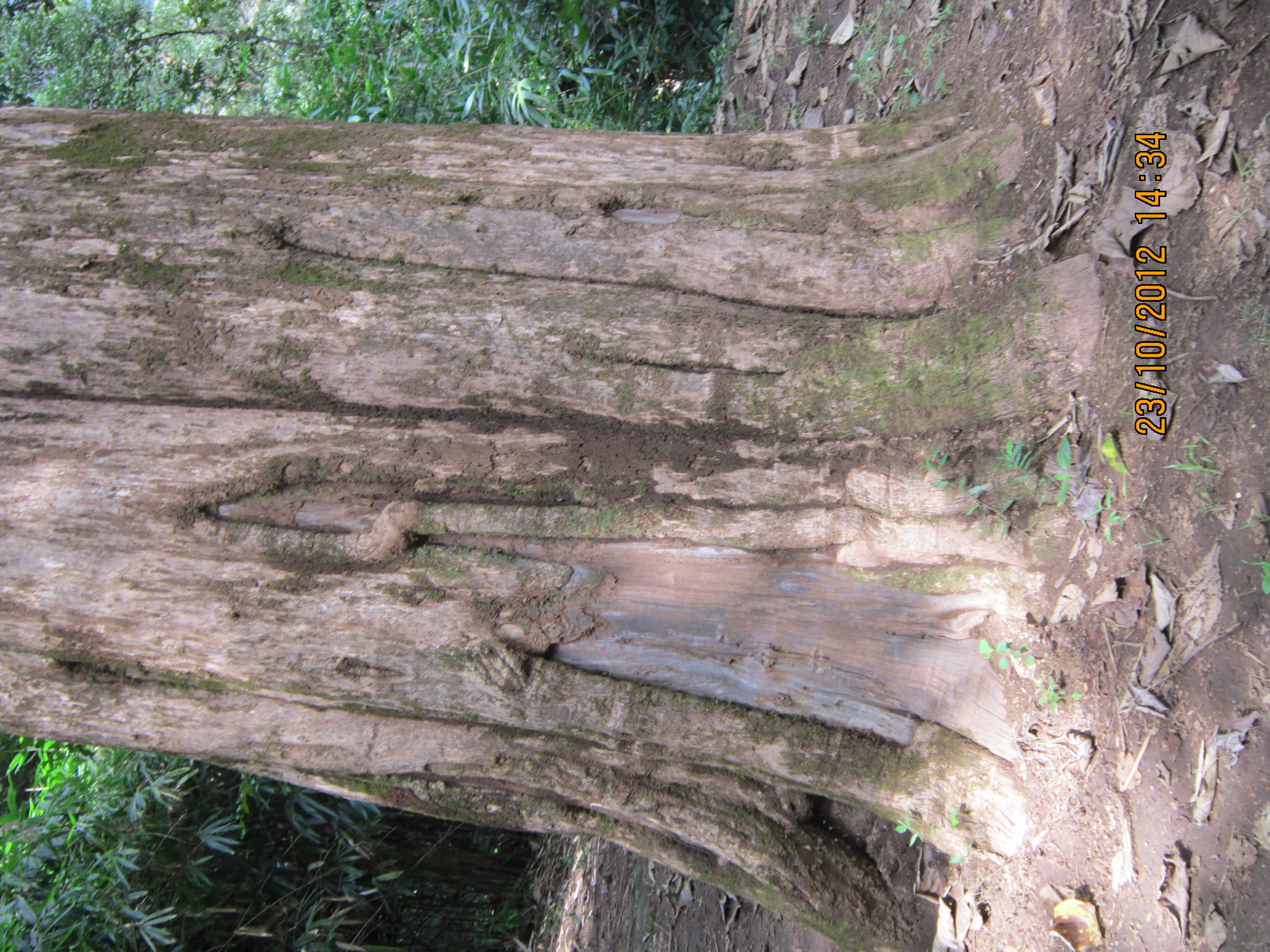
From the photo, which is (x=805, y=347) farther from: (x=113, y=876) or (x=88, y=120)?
(x=113, y=876)

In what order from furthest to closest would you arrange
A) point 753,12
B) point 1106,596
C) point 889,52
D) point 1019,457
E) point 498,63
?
point 498,63 < point 753,12 < point 889,52 < point 1019,457 < point 1106,596

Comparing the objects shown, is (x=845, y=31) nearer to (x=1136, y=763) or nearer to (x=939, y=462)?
(x=939, y=462)

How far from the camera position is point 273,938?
4301 millimetres

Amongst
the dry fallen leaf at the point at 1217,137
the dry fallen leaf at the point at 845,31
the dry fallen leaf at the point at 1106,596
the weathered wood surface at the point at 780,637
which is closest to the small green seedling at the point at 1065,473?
the dry fallen leaf at the point at 1106,596

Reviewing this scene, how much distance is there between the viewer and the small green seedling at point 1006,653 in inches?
73.0

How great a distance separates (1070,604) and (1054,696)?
212 millimetres

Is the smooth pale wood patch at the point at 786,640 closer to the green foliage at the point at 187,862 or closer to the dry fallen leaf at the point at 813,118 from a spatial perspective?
the dry fallen leaf at the point at 813,118

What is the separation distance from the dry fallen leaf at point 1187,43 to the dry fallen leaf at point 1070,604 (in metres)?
1.11

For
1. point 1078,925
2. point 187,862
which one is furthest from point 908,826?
point 187,862

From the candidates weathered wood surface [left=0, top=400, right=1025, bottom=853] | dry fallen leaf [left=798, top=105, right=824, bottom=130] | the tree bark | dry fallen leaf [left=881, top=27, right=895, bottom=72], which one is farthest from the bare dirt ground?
dry fallen leaf [left=798, top=105, right=824, bottom=130]

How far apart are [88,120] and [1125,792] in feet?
9.60

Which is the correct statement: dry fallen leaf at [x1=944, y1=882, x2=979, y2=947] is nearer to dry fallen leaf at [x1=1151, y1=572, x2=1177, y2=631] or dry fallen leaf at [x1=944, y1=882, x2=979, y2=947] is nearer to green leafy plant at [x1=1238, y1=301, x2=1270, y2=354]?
dry fallen leaf at [x1=1151, y1=572, x2=1177, y2=631]

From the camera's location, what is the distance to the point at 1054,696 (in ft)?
5.93

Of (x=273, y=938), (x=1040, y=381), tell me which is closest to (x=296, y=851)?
(x=273, y=938)
